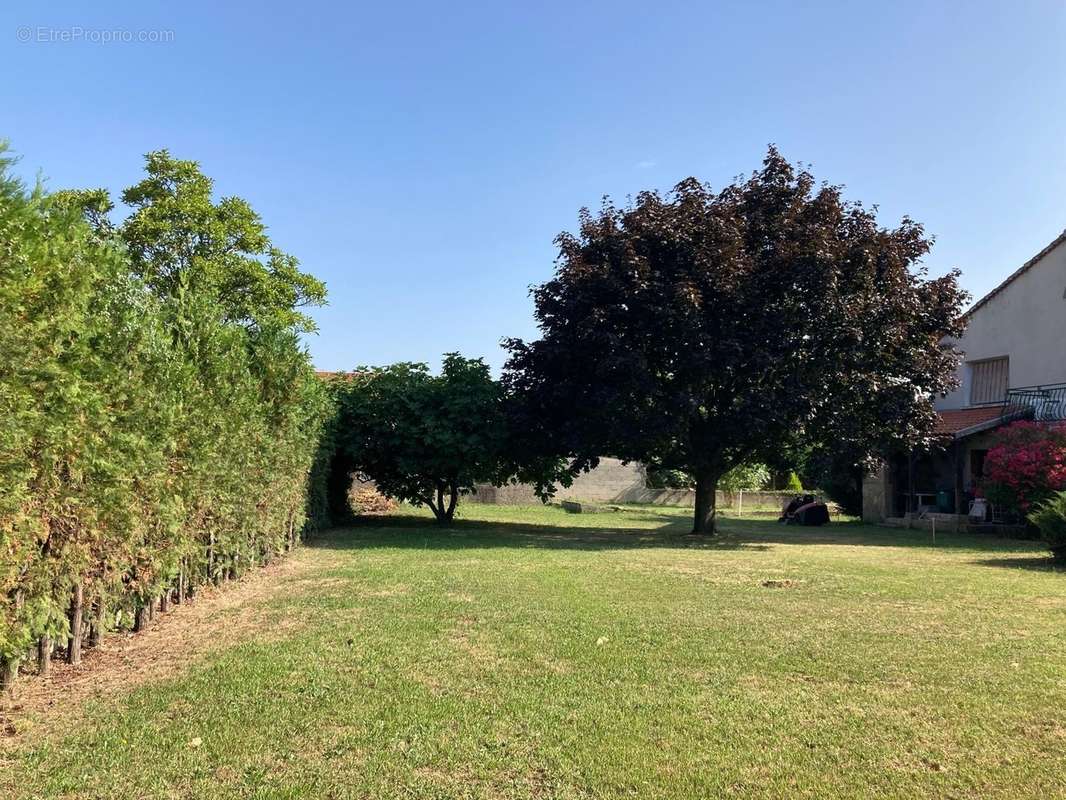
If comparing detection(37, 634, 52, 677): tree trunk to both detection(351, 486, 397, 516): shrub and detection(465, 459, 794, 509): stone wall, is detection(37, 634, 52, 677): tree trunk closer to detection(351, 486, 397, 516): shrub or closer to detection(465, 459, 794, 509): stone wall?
detection(351, 486, 397, 516): shrub

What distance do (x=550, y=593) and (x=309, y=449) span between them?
6.85 meters

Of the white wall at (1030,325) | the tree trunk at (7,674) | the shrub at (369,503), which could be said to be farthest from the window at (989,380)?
the tree trunk at (7,674)

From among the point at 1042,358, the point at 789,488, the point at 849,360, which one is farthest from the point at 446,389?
Result: the point at 789,488

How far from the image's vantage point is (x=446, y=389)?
19844mm

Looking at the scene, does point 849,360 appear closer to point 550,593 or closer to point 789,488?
point 550,593

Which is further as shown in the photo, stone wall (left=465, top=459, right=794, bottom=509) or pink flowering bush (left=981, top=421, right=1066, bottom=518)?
stone wall (left=465, top=459, right=794, bottom=509)

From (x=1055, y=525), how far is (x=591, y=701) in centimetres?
1176

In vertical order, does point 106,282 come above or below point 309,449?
above

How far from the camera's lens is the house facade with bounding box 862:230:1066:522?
75.0 ft

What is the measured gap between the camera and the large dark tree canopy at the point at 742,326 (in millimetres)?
15609

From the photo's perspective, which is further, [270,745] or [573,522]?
[573,522]

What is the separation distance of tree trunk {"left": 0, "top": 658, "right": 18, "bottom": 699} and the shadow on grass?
985cm

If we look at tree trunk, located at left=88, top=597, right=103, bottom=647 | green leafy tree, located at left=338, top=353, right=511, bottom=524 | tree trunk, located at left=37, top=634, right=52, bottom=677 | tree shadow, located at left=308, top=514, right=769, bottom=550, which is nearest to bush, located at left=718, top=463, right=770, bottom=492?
tree shadow, located at left=308, top=514, right=769, bottom=550

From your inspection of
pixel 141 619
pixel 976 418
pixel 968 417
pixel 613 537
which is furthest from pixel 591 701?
pixel 968 417
